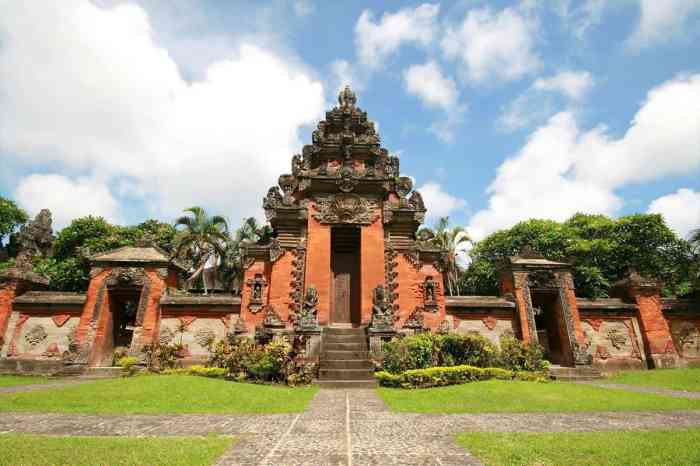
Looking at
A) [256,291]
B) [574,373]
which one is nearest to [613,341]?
[574,373]

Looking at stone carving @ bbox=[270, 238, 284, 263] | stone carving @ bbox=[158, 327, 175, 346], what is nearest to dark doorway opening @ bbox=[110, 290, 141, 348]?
stone carving @ bbox=[158, 327, 175, 346]

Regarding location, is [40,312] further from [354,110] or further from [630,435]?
[630,435]

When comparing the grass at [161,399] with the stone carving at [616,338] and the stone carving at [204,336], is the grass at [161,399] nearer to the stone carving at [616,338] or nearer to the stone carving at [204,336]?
the stone carving at [204,336]

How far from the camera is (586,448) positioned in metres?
4.66

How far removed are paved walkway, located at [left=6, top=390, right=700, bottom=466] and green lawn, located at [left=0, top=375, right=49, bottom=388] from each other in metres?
6.99

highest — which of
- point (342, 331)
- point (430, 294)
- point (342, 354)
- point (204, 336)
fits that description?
point (430, 294)

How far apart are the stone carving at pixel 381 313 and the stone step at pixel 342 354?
1001mm

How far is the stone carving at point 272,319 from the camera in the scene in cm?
1396

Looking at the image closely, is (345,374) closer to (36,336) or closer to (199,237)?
(36,336)

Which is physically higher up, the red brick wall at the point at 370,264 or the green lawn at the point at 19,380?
the red brick wall at the point at 370,264

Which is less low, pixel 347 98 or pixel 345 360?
pixel 347 98

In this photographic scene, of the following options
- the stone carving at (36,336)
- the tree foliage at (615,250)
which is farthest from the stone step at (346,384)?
the tree foliage at (615,250)

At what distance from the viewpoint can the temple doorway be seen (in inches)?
612

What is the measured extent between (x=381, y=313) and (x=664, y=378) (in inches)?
424
